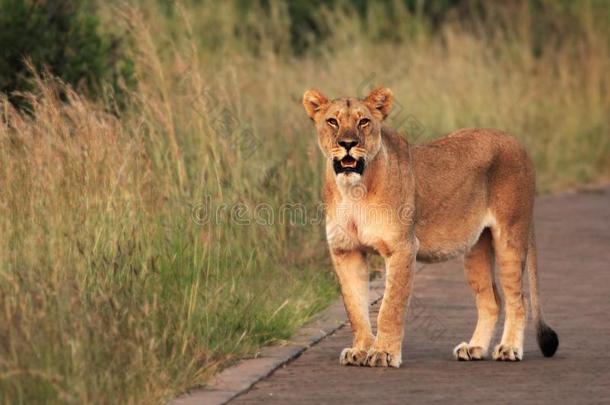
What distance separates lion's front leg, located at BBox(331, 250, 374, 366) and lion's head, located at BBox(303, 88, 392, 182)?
0.49 m

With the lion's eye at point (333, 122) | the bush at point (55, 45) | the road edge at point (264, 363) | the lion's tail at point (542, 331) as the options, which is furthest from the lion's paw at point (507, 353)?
the bush at point (55, 45)

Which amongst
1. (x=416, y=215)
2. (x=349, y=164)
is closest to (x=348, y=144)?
(x=349, y=164)

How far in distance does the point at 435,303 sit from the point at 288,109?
214 inches

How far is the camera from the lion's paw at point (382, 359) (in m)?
8.89

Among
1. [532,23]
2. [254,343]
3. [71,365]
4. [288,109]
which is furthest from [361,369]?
[532,23]

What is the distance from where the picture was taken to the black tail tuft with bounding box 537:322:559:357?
9211 millimetres

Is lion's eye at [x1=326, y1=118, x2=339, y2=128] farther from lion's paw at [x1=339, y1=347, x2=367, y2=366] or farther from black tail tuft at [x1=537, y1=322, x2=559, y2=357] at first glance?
black tail tuft at [x1=537, y1=322, x2=559, y2=357]

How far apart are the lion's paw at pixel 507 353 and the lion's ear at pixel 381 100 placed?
58.0 inches

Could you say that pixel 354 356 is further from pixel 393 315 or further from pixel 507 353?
pixel 507 353

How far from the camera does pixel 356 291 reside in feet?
29.9

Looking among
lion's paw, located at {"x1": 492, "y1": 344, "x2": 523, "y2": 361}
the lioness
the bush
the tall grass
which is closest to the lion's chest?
Answer: the lioness

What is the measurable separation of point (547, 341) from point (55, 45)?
654 centimetres

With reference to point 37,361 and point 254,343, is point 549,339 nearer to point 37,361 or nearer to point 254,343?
point 254,343

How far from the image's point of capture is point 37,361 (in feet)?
23.6
